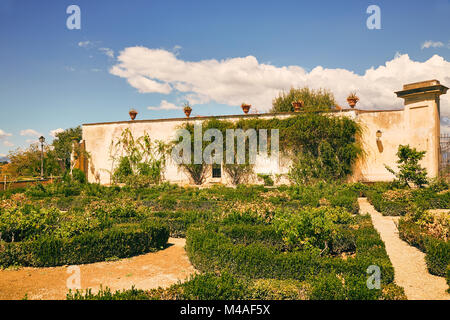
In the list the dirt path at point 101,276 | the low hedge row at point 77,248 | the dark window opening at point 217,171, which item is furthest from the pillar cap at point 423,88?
the low hedge row at point 77,248

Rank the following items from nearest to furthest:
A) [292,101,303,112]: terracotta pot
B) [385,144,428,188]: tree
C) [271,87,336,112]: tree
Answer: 1. [385,144,428,188]: tree
2. [292,101,303,112]: terracotta pot
3. [271,87,336,112]: tree

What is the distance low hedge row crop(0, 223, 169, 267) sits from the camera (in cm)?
605

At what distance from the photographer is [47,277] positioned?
5.56 m

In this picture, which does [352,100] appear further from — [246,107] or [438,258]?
[438,258]

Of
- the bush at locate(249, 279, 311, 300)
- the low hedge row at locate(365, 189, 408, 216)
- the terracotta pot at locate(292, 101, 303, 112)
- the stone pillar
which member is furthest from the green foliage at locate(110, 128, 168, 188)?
the bush at locate(249, 279, 311, 300)

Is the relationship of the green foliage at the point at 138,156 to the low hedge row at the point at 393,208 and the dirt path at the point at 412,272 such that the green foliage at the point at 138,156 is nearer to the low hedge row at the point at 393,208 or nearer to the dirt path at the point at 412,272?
the low hedge row at the point at 393,208

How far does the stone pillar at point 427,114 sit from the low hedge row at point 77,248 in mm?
13677

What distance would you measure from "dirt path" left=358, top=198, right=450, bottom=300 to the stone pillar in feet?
27.0

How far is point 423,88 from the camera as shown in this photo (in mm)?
14688

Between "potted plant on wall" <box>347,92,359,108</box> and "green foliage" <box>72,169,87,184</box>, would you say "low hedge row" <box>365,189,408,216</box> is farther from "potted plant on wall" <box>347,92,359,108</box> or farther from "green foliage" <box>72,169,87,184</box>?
"green foliage" <box>72,169,87,184</box>

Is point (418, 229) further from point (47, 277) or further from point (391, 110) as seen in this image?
point (391, 110)

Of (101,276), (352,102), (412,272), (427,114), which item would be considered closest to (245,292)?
(101,276)

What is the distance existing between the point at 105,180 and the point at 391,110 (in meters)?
17.5
